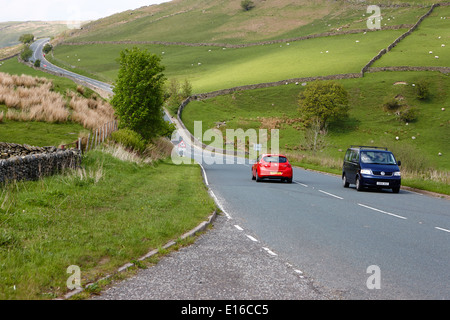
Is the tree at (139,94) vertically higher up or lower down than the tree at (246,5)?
lower down

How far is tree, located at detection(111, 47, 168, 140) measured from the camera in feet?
117

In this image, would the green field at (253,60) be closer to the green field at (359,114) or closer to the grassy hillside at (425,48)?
the grassy hillside at (425,48)

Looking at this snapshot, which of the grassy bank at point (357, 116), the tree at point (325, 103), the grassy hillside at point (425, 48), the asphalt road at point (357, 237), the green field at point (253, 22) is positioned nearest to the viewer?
the asphalt road at point (357, 237)

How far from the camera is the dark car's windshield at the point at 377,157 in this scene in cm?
2331

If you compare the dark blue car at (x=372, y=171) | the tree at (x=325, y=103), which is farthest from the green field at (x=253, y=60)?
the dark blue car at (x=372, y=171)

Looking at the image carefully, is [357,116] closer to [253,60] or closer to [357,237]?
[253,60]

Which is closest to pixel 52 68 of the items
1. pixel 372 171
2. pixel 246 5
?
pixel 372 171

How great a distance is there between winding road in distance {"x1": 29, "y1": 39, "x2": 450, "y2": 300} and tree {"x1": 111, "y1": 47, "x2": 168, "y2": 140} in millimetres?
18135

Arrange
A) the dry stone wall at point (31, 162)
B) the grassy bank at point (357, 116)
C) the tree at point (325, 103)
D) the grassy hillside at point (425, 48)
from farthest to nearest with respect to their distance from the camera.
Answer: the grassy hillside at point (425, 48) < the tree at point (325, 103) < the grassy bank at point (357, 116) < the dry stone wall at point (31, 162)

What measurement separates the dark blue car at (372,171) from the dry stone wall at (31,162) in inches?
511

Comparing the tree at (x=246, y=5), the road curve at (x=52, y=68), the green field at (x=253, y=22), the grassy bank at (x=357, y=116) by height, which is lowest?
the grassy bank at (x=357, y=116)

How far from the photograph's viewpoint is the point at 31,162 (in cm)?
1515
